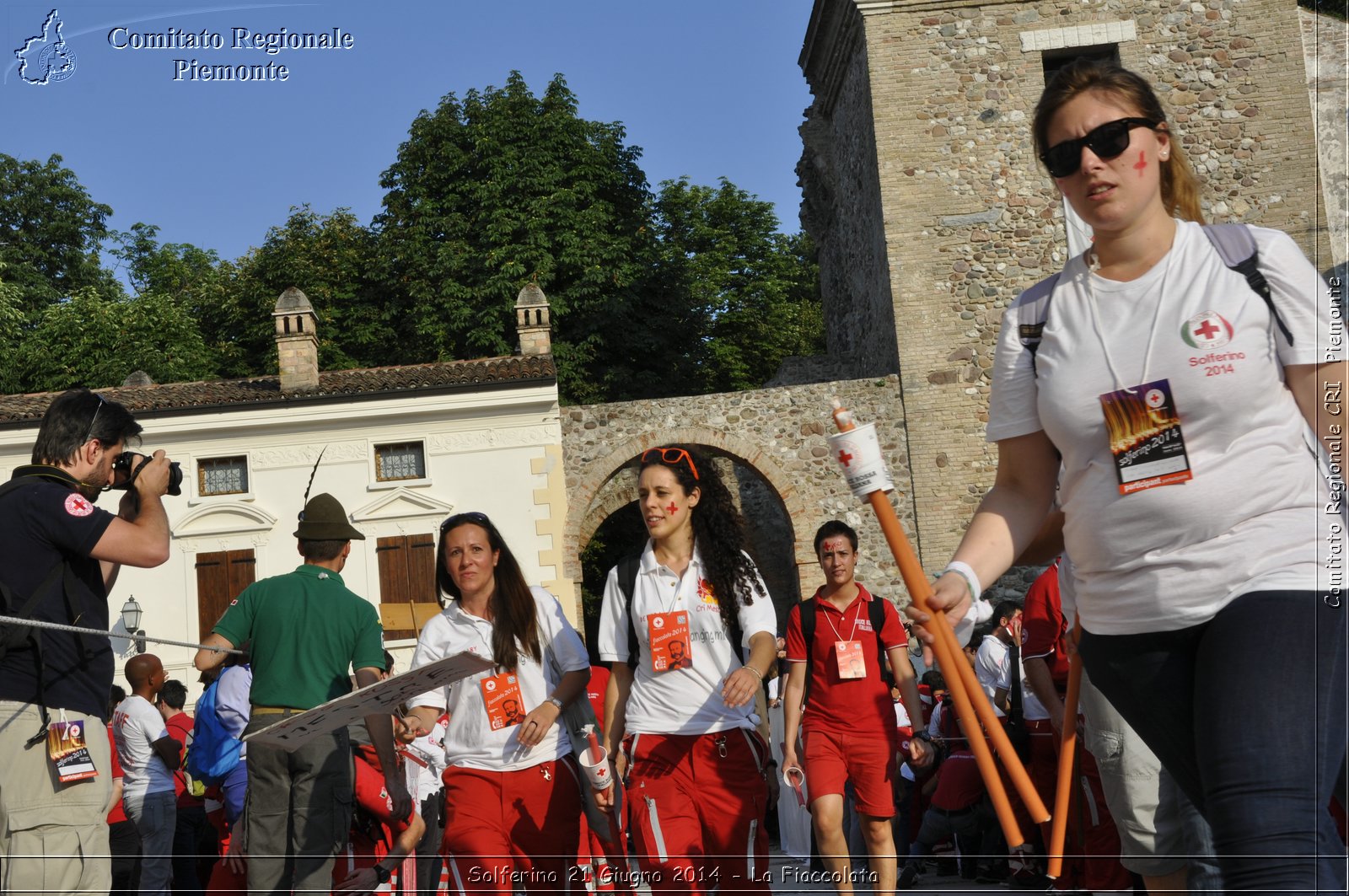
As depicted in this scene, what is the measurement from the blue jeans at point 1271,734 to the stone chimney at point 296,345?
75.7 ft

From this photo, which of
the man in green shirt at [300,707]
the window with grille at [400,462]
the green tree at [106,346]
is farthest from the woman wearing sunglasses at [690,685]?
the green tree at [106,346]

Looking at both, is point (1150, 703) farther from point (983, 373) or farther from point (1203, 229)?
point (983, 373)

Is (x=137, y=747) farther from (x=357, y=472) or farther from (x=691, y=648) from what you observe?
(x=357, y=472)

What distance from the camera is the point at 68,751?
4.25 metres

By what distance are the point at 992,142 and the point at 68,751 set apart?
21507mm

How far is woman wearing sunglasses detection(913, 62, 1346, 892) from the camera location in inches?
97.9

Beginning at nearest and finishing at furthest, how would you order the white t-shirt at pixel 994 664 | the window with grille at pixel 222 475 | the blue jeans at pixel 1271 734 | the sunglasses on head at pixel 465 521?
1. the blue jeans at pixel 1271 734
2. the sunglasses on head at pixel 465 521
3. the white t-shirt at pixel 994 664
4. the window with grille at pixel 222 475

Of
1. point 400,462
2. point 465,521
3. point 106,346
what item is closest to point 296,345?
point 400,462

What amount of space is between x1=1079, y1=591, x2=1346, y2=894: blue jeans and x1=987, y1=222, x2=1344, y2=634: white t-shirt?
7cm

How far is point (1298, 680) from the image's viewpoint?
249 cm

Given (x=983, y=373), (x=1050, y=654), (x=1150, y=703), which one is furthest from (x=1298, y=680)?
(x=983, y=373)

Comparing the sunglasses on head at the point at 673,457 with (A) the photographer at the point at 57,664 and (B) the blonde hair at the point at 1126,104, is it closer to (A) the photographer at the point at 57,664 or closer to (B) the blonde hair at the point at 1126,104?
(A) the photographer at the point at 57,664

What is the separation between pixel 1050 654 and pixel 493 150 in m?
27.9

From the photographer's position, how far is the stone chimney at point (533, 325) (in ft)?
83.5
